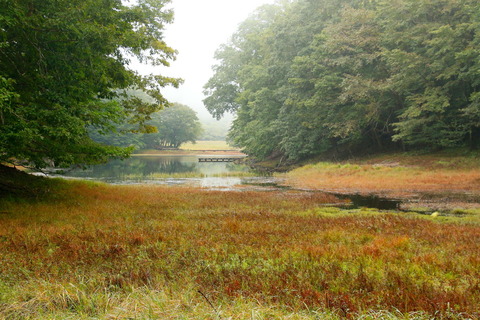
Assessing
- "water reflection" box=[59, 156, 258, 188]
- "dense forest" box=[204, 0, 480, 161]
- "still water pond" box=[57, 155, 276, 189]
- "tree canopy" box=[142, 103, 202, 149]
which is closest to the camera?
"dense forest" box=[204, 0, 480, 161]

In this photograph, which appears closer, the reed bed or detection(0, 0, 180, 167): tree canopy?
detection(0, 0, 180, 167): tree canopy

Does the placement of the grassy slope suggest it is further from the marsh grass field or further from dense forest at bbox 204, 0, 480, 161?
the marsh grass field

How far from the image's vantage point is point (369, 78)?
1399 inches

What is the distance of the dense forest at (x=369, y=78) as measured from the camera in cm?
2834

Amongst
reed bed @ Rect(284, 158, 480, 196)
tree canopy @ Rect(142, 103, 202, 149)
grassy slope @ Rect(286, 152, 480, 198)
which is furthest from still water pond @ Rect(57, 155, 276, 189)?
tree canopy @ Rect(142, 103, 202, 149)

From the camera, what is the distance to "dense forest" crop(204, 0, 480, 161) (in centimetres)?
2834

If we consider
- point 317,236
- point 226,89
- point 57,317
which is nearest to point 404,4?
point 317,236

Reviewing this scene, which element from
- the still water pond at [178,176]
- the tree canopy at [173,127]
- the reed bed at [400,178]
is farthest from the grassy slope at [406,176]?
the tree canopy at [173,127]

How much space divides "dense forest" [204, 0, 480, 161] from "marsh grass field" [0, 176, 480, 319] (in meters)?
20.2

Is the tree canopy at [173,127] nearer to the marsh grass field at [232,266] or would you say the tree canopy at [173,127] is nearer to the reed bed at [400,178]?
the reed bed at [400,178]

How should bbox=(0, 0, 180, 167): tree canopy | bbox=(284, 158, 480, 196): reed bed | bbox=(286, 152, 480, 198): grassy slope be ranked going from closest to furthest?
bbox=(0, 0, 180, 167): tree canopy, bbox=(286, 152, 480, 198): grassy slope, bbox=(284, 158, 480, 196): reed bed

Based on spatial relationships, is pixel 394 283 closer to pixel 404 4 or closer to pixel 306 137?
pixel 404 4

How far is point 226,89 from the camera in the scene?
6856 cm

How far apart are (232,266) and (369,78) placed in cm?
3346
